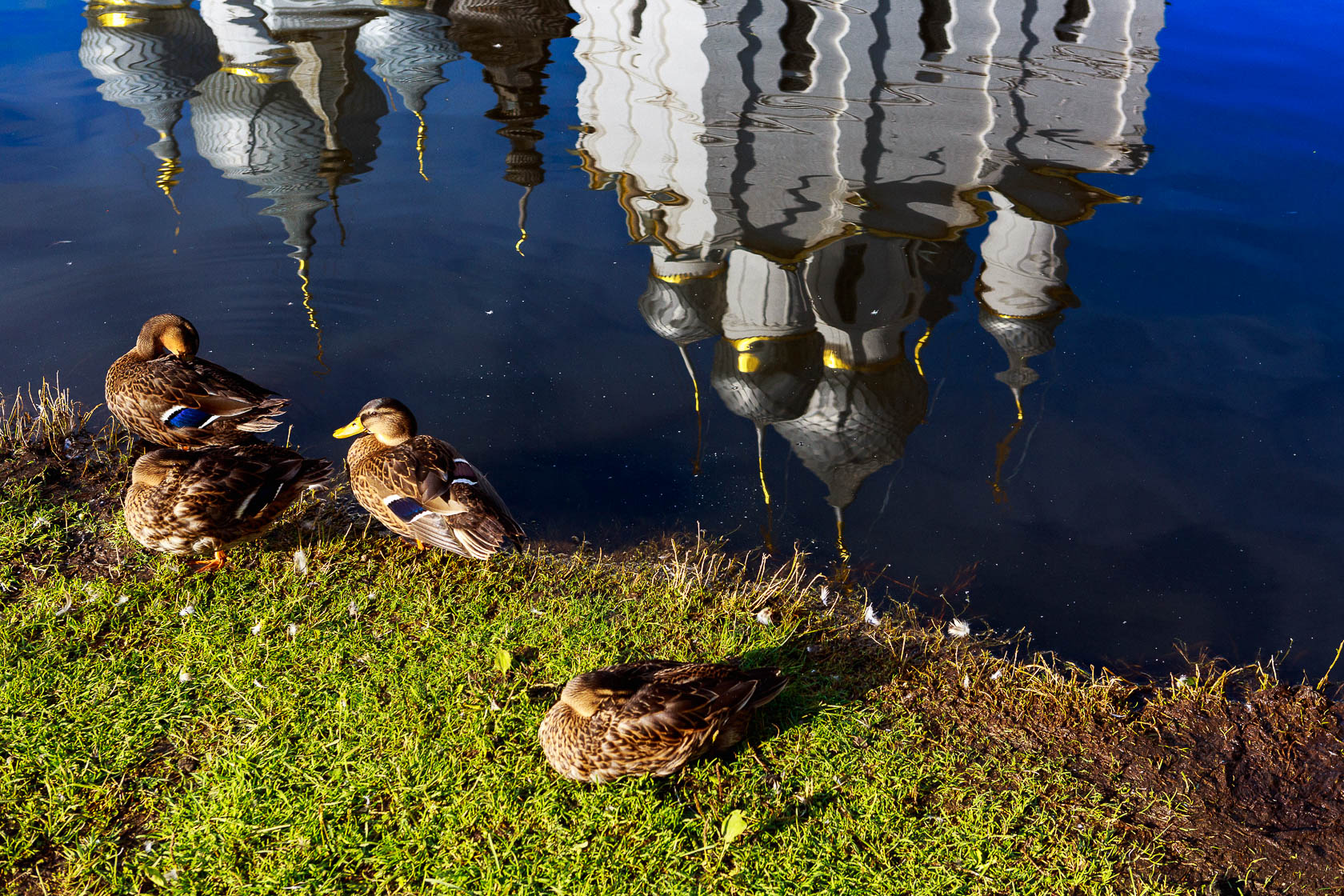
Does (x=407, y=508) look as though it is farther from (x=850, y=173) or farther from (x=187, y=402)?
(x=850, y=173)

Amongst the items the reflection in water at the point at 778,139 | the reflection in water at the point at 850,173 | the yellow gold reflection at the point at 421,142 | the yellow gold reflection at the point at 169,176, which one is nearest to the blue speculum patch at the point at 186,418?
the reflection in water at the point at 778,139

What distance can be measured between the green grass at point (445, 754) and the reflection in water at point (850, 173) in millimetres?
1753

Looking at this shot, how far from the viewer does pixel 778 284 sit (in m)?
7.89

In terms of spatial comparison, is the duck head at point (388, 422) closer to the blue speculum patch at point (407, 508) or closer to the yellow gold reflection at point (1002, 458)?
the blue speculum patch at point (407, 508)

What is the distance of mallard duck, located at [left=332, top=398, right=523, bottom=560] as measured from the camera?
4742 mm

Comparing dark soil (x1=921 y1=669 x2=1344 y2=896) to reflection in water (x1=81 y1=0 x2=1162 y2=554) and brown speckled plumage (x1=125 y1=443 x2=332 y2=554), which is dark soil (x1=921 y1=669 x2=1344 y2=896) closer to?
reflection in water (x1=81 y1=0 x2=1162 y2=554)

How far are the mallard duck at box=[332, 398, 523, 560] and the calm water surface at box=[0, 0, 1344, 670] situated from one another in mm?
692

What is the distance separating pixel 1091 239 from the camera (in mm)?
9156

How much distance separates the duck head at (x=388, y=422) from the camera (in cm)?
523

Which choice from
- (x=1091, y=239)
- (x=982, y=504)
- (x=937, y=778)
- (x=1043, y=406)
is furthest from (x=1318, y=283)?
(x=937, y=778)

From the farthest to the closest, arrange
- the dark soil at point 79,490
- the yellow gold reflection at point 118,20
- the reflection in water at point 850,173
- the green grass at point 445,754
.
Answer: the yellow gold reflection at point 118,20
the reflection in water at point 850,173
the dark soil at point 79,490
the green grass at point 445,754

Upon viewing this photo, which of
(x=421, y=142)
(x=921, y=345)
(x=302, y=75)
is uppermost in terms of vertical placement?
(x=302, y=75)

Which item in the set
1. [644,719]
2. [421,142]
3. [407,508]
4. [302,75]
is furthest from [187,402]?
[302,75]

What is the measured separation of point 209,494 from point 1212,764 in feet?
15.7
